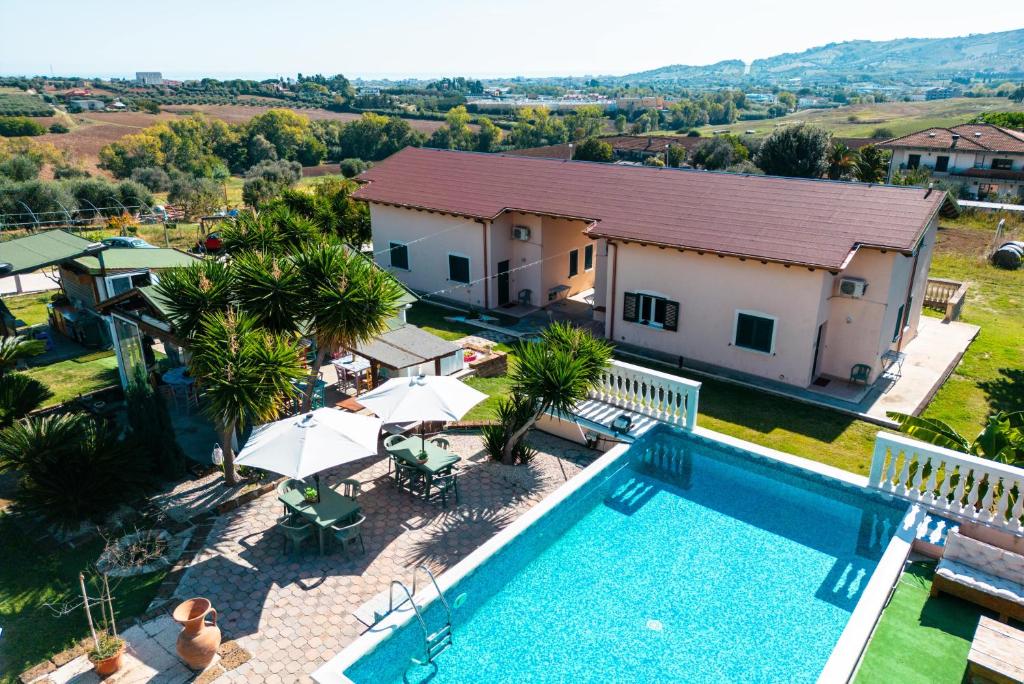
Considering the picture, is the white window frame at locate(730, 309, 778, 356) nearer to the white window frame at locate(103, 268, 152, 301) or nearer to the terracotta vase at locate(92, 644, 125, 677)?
the terracotta vase at locate(92, 644, 125, 677)

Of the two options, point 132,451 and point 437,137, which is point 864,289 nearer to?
point 132,451

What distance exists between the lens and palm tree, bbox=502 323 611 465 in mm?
14547

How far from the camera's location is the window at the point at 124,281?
→ 868 inches

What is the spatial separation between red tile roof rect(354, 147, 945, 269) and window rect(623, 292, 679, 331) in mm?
2108

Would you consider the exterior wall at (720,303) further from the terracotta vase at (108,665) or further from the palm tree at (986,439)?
the terracotta vase at (108,665)

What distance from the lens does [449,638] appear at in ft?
34.4

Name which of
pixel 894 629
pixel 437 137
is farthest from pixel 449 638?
pixel 437 137

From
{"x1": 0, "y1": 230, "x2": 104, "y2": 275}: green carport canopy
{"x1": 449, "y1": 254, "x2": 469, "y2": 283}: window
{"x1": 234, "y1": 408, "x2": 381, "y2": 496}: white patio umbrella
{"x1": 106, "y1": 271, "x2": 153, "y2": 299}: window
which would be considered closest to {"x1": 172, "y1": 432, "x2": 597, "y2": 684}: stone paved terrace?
{"x1": 234, "y1": 408, "x2": 381, "y2": 496}: white patio umbrella

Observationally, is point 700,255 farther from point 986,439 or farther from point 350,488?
point 350,488

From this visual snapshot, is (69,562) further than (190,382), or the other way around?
(190,382)

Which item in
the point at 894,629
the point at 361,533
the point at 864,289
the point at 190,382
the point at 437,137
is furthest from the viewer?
the point at 437,137

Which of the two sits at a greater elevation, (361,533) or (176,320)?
(176,320)

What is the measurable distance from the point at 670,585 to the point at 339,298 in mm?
8510

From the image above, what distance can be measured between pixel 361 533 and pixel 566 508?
158 inches
